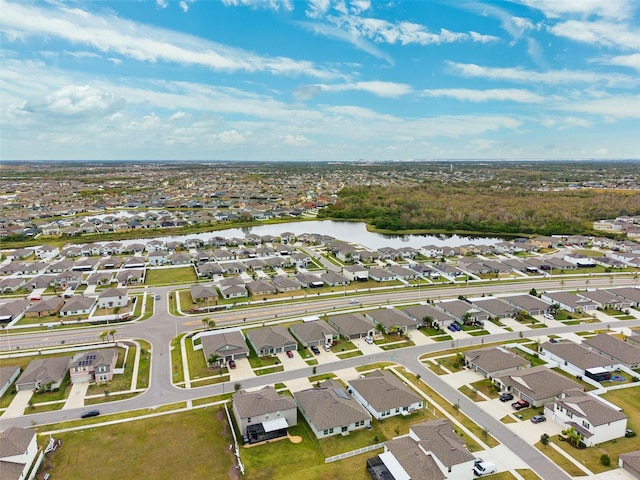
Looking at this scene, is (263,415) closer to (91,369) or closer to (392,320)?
(91,369)

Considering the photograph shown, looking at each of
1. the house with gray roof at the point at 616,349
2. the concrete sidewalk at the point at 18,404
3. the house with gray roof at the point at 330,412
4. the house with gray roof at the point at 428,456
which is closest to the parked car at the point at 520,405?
the house with gray roof at the point at 428,456

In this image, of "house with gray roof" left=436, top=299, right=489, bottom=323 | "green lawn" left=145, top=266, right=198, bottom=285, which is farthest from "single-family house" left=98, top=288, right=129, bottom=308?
"house with gray roof" left=436, top=299, right=489, bottom=323

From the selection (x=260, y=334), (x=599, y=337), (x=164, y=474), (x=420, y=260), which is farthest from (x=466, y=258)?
(x=164, y=474)

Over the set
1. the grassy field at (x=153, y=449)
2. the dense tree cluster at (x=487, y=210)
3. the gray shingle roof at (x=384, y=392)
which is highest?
the dense tree cluster at (x=487, y=210)

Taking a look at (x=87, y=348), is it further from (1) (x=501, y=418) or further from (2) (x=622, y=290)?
(2) (x=622, y=290)

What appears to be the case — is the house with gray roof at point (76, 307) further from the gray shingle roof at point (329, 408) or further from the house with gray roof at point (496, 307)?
the house with gray roof at point (496, 307)

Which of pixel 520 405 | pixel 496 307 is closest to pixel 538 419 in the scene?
pixel 520 405

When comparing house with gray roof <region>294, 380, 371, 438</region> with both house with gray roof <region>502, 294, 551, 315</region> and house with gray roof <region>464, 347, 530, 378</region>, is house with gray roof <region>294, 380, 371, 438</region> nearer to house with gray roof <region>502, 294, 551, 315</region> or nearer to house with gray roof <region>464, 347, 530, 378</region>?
house with gray roof <region>464, 347, 530, 378</region>
